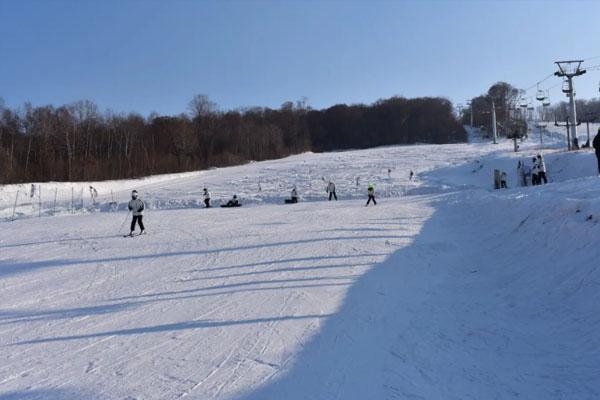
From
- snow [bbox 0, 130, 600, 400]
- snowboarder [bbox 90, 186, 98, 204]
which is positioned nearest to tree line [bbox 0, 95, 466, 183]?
snowboarder [bbox 90, 186, 98, 204]

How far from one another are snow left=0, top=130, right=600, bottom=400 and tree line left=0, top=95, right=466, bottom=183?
50.0 meters

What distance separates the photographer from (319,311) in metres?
8.27

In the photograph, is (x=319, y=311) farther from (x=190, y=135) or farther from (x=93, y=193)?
(x=190, y=135)

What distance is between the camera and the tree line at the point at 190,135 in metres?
65.9

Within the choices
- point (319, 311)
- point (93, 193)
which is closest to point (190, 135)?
point (93, 193)

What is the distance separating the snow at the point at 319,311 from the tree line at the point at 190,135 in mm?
50048

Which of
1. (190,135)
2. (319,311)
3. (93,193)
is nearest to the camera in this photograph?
(319,311)

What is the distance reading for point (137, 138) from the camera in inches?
3322

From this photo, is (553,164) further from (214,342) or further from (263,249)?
(214,342)

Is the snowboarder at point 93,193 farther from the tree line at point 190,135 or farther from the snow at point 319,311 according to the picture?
the snow at point 319,311

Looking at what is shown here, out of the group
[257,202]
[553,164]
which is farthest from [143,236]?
[553,164]

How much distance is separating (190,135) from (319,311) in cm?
8037

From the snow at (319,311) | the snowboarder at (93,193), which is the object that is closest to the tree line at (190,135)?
the snowboarder at (93,193)

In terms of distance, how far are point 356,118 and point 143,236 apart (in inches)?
4111
